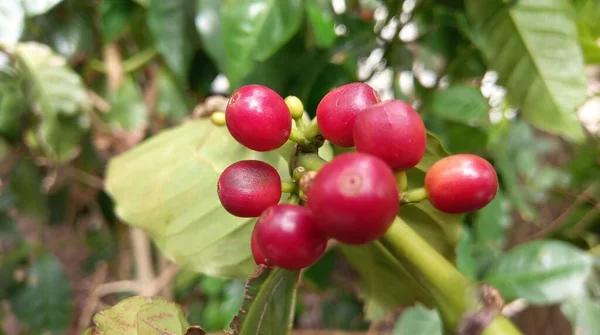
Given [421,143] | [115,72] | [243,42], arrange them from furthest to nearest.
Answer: [115,72], [243,42], [421,143]

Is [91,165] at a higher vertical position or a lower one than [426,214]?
lower

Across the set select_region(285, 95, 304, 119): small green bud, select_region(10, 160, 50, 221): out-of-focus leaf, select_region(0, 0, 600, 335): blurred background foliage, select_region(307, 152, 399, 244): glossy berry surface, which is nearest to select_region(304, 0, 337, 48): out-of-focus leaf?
select_region(0, 0, 600, 335): blurred background foliage

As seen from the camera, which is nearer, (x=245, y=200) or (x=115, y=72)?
(x=245, y=200)

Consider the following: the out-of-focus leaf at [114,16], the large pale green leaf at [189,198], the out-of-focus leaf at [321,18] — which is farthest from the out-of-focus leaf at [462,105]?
the out-of-focus leaf at [114,16]

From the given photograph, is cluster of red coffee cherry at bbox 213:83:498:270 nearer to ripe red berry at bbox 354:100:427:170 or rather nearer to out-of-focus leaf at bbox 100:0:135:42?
ripe red berry at bbox 354:100:427:170

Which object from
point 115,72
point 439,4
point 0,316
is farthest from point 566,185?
point 0,316

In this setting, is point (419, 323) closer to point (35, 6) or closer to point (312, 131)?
point (312, 131)

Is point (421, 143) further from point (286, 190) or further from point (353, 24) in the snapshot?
point (353, 24)
